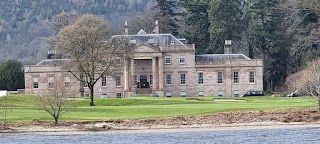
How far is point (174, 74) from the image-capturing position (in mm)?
109438

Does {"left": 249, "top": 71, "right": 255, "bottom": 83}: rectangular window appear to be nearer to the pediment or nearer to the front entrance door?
the pediment

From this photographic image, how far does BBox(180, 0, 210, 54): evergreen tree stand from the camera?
4751 inches

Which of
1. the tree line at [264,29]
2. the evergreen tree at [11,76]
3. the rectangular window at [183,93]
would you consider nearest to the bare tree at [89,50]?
the rectangular window at [183,93]

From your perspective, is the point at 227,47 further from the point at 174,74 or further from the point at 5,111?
the point at 5,111

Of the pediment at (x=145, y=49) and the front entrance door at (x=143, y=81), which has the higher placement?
the pediment at (x=145, y=49)

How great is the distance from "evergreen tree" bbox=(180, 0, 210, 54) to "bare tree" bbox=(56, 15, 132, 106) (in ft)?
112

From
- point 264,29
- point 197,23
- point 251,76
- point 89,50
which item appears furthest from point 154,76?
point 89,50

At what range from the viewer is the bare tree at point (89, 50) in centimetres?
8069

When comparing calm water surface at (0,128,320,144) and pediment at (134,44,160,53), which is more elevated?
pediment at (134,44,160,53)

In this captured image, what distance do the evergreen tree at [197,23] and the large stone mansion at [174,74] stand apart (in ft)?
33.8

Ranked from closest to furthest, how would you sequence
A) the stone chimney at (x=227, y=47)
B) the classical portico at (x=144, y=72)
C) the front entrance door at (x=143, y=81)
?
the classical portico at (x=144, y=72), the front entrance door at (x=143, y=81), the stone chimney at (x=227, y=47)

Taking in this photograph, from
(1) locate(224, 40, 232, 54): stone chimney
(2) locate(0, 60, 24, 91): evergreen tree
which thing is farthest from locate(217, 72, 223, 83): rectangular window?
(2) locate(0, 60, 24, 91): evergreen tree

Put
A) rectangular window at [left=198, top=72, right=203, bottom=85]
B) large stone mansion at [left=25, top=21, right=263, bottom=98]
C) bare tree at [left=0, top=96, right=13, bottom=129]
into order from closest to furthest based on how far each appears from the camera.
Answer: bare tree at [left=0, top=96, right=13, bottom=129], large stone mansion at [left=25, top=21, right=263, bottom=98], rectangular window at [left=198, top=72, right=203, bottom=85]

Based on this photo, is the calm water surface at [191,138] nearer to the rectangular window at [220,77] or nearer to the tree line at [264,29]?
the tree line at [264,29]
